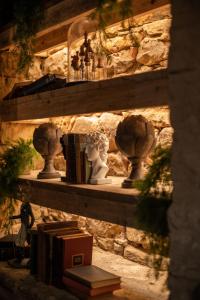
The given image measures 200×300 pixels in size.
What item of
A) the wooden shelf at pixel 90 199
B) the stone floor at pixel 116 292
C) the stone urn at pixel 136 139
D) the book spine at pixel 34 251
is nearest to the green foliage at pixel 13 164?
the wooden shelf at pixel 90 199

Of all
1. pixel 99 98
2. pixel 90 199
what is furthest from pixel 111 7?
pixel 90 199

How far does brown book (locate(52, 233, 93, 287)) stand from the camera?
6.15ft

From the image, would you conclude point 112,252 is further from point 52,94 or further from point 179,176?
point 179,176

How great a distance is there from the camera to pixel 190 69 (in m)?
1.21

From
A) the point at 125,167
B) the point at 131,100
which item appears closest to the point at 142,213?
the point at 131,100

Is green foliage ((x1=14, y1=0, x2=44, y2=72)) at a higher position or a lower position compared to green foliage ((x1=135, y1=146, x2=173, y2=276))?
higher

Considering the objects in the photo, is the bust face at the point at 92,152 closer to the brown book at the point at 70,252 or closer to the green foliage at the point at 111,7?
the brown book at the point at 70,252

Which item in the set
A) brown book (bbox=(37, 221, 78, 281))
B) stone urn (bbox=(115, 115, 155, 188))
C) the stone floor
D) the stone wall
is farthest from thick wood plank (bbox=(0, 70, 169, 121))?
the stone floor

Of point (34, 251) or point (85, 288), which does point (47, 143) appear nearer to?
point (34, 251)

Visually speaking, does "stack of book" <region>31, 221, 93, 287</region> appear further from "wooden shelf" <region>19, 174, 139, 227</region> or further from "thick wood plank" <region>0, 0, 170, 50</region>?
"thick wood plank" <region>0, 0, 170, 50</region>

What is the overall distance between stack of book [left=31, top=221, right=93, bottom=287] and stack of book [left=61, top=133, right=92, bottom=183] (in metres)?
0.28

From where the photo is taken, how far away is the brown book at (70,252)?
1.87m

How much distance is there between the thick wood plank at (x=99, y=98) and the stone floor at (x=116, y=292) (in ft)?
2.35

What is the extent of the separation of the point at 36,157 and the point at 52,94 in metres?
0.59
